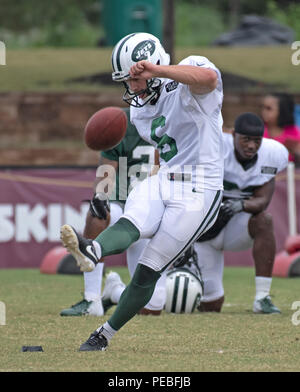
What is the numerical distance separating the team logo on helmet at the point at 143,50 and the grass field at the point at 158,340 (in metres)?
1.63

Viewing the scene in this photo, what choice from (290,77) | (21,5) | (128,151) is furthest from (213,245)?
(21,5)

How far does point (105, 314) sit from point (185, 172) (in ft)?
7.18

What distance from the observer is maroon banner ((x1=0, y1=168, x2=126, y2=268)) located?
1243 cm

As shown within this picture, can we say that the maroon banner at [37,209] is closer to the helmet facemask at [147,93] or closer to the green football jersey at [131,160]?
the green football jersey at [131,160]

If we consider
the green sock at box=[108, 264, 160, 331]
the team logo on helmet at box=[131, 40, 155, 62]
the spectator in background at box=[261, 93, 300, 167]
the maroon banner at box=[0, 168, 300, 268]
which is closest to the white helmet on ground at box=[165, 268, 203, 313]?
the green sock at box=[108, 264, 160, 331]

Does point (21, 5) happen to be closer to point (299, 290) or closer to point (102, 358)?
point (299, 290)

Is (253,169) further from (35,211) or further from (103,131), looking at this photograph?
(35,211)

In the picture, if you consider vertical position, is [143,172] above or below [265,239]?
Answer: above

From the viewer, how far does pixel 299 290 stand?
9.41m

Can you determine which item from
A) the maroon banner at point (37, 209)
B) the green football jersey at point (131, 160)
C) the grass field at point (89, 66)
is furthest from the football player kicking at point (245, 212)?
the grass field at point (89, 66)

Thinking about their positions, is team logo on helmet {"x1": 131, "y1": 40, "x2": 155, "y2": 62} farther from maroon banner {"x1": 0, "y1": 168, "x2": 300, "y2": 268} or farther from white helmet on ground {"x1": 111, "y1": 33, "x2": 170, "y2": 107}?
maroon banner {"x1": 0, "y1": 168, "x2": 300, "y2": 268}

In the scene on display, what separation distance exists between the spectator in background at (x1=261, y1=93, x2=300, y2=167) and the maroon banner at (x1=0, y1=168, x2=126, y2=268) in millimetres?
2727

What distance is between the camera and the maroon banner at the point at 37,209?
40.8ft
